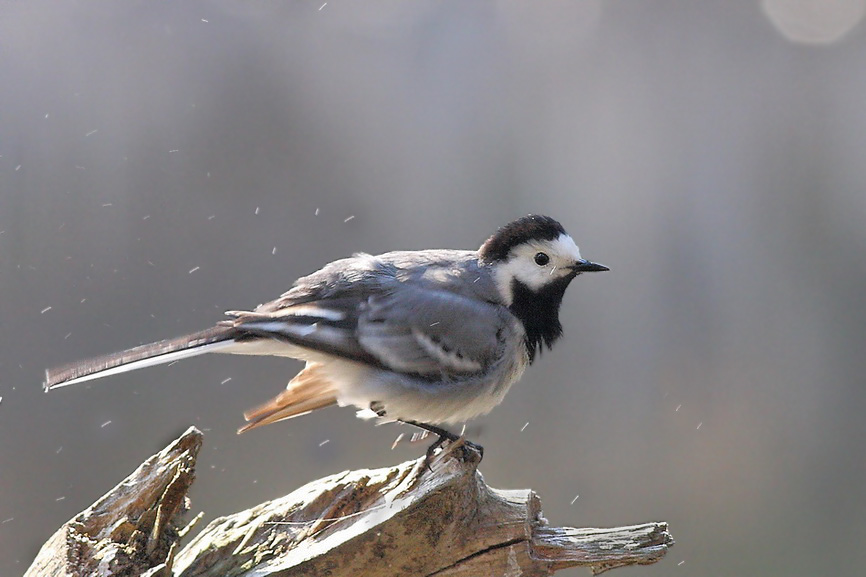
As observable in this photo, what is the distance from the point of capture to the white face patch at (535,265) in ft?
4.99

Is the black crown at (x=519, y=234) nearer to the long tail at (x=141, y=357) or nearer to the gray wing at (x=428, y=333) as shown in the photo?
the gray wing at (x=428, y=333)

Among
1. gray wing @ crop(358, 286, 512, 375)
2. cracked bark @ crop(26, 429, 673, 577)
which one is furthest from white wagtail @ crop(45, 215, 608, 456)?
cracked bark @ crop(26, 429, 673, 577)

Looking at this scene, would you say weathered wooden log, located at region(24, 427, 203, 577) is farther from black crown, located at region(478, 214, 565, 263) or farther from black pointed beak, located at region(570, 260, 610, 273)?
black pointed beak, located at region(570, 260, 610, 273)

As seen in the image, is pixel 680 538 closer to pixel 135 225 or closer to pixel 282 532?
pixel 282 532

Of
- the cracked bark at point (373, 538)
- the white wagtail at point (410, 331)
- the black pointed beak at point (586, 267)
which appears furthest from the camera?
the black pointed beak at point (586, 267)

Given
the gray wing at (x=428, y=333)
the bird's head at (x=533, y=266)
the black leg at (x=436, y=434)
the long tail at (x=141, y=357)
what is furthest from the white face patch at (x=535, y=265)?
the long tail at (x=141, y=357)

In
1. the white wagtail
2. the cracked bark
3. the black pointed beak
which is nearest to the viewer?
the cracked bark

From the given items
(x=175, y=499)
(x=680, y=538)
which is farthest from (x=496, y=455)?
(x=175, y=499)

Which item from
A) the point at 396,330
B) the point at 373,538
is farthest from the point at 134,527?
the point at 396,330

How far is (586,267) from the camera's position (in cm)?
151

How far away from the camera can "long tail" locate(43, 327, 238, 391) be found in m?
1.26

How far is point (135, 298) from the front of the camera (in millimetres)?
2166

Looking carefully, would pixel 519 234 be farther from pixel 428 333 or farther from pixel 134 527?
pixel 134 527

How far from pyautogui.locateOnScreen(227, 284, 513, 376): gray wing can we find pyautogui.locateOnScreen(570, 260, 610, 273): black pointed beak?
0.22 meters
